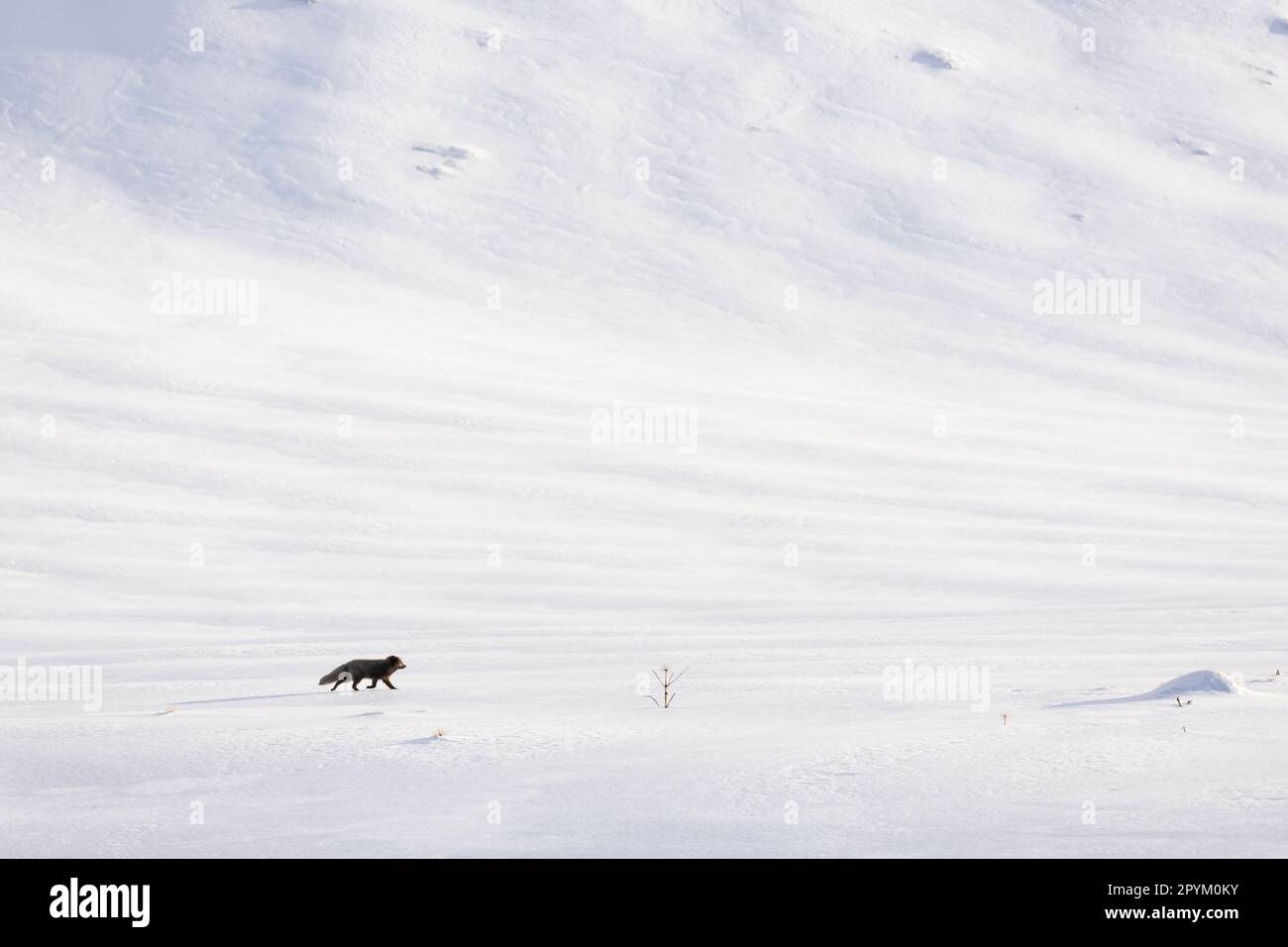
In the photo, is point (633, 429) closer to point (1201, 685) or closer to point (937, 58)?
point (1201, 685)

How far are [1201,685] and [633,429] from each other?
704 inches

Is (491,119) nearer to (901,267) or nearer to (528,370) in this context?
(901,267)

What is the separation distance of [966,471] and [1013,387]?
12892 millimetres

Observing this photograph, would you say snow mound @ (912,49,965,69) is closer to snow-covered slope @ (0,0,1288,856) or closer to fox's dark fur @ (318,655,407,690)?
snow-covered slope @ (0,0,1288,856)

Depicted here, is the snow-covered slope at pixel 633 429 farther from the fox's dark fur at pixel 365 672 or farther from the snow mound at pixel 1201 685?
the snow mound at pixel 1201 685

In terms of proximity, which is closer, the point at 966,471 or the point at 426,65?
the point at 966,471

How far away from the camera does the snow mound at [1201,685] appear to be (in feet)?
22.7

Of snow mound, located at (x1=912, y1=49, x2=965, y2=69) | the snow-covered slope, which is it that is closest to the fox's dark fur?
the snow-covered slope

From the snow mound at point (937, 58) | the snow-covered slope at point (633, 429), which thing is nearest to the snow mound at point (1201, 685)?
the snow-covered slope at point (633, 429)

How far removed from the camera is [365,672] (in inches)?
329

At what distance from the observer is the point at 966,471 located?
22.8 metres

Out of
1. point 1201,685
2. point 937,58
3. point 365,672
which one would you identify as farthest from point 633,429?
point 937,58

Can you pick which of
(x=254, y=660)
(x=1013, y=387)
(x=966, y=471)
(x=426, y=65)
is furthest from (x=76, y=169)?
(x=254, y=660)

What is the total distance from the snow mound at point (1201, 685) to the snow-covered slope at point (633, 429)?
0.39 m
